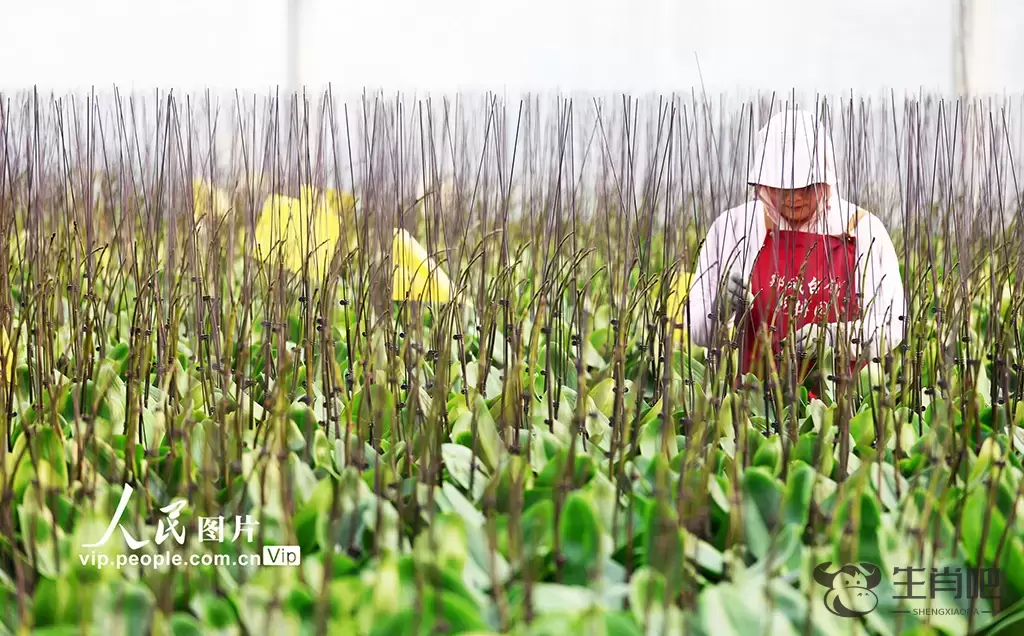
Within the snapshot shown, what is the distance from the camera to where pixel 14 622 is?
760 mm

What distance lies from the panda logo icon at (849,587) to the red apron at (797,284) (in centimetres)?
47

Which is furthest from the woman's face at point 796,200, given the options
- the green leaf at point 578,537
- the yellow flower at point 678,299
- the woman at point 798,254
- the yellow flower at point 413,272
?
the green leaf at point 578,537

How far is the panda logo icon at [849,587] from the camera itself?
784 millimetres

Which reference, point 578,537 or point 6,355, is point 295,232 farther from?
point 578,537

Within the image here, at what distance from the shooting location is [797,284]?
1.27 meters

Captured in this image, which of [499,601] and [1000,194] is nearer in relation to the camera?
[499,601]

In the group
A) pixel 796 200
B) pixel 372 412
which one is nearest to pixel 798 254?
pixel 796 200

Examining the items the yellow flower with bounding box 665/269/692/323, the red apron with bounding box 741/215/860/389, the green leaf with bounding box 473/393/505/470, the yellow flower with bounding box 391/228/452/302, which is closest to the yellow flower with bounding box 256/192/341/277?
the yellow flower with bounding box 391/228/452/302

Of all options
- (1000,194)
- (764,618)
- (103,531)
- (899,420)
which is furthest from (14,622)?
(1000,194)

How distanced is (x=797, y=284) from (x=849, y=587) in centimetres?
54

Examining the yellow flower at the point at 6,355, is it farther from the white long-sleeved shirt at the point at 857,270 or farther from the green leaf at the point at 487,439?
the white long-sleeved shirt at the point at 857,270

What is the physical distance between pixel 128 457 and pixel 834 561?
661 millimetres

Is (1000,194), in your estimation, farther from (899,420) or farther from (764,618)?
(764,618)

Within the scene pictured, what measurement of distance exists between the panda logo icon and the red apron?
468 millimetres
